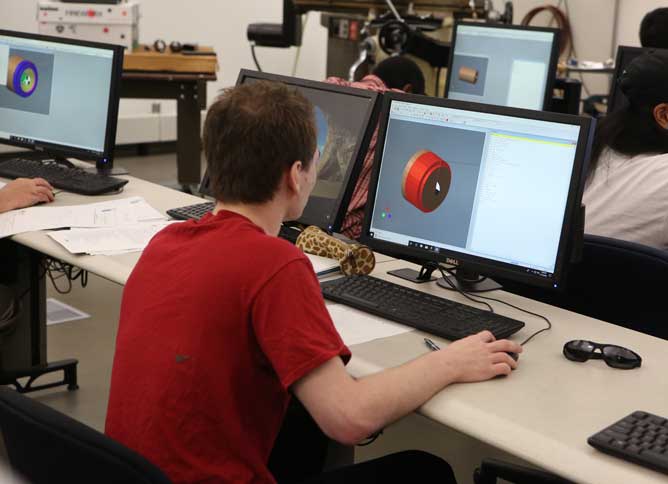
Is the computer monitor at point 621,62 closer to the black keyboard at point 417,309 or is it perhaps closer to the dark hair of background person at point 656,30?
the dark hair of background person at point 656,30

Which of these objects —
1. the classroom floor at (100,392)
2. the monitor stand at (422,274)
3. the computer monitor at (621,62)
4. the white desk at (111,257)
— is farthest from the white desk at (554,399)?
the computer monitor at (621,62)

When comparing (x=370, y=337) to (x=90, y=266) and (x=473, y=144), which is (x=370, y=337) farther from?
(x=90, y=266)

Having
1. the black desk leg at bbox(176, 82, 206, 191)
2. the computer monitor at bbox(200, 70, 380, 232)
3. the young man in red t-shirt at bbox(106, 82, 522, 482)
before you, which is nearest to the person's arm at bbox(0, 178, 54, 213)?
the computer monitor at bbox(200, 70, 380, 232)

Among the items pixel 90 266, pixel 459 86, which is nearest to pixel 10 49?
pixel 90 266

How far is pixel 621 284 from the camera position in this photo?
1910 millimetres

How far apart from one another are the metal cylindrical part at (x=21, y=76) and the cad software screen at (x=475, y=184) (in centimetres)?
Answer: 141

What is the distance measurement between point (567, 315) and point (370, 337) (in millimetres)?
468

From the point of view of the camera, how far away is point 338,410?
128 cm

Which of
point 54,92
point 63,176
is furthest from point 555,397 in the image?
point 54,92

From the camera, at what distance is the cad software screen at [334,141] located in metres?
2.29

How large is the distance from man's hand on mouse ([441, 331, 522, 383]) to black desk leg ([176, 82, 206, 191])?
154 inches

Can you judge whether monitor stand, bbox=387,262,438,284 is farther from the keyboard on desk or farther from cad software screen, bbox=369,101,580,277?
the keyboard on desk

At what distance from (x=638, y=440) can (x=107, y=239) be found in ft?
4.71

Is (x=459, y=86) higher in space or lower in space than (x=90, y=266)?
higher
